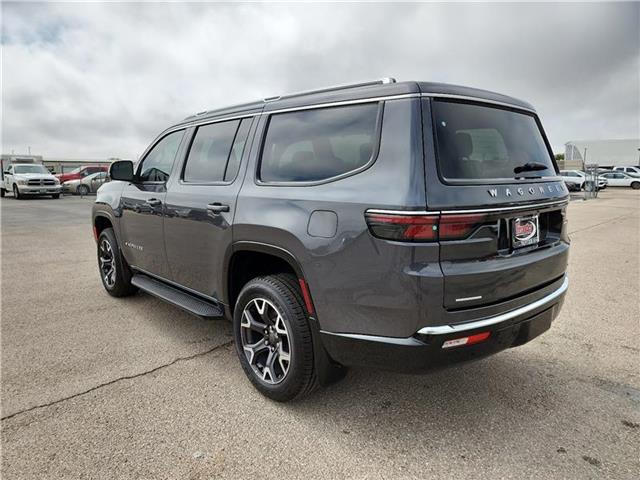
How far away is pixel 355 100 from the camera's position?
2510mm

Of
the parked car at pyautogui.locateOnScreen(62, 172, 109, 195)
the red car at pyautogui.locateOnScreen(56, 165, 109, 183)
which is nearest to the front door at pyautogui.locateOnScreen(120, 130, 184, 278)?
the parked car at pyautogui.locateOnScreen(62, 172, 109, 195)

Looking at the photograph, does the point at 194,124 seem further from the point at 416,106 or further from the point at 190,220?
the point at 416,106

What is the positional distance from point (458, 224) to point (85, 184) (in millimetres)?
28209

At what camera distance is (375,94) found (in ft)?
7.86

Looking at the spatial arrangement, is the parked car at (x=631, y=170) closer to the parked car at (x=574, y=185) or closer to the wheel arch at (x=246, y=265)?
the parked car at (x=574, y=185)

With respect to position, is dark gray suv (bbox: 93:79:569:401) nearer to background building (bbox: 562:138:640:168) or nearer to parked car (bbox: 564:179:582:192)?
parked car (bbox: 564:179:582:192)

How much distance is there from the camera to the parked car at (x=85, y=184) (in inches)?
1024

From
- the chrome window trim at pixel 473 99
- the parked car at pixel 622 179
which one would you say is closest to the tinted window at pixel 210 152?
the chrome window trim at pixel 473 99

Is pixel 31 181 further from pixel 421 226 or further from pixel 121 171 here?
pixel 421 226

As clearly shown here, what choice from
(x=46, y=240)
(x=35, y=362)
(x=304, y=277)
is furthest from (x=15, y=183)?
(x=304, y=277)

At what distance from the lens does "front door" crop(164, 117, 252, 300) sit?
3150 mm

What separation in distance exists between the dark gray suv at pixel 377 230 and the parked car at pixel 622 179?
40705mm

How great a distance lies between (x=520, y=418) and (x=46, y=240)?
971 centimetres

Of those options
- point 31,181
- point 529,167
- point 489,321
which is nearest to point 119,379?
point 489,321
